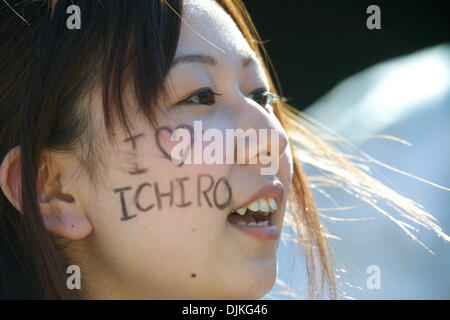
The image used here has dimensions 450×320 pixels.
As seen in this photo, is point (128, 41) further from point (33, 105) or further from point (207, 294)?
point (207, 294)

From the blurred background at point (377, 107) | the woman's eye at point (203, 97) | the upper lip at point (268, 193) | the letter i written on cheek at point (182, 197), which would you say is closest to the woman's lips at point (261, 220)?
the upper lip at point (268, 193)

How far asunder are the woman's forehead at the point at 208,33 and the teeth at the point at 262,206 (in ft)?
1.12

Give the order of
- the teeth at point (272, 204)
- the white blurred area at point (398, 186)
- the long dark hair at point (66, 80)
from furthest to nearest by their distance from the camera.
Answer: the white blurred area at point (398, 186) < the teeth at point (272, 204) < the long dark hair at point (66, 80)

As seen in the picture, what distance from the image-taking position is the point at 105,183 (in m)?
1.36

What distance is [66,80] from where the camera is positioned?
1373mm

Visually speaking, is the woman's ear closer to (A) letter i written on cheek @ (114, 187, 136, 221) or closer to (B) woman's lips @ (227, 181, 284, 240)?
(A) letter i written on cheek @ (114, 187, 136, 221)

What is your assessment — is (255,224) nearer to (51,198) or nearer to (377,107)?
(51,198)

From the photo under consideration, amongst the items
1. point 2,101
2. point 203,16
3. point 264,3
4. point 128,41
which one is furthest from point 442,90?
point 2,101

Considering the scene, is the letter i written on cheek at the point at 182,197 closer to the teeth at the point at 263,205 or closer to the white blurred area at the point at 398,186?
the teeth at the point at 263,205

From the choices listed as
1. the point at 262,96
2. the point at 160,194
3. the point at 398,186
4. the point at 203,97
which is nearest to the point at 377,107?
the point at 398,186

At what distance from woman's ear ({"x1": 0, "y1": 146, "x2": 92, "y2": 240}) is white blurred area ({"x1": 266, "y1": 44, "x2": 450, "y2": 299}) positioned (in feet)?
2.58

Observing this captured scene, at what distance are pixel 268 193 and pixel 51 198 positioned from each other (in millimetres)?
484

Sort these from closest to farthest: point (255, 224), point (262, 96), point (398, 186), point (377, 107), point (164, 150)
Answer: point (164, 150) → point (255, 224) → point (262, 96) → point (398, 186) → point (377, 107)

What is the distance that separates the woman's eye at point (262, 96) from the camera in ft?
5.11
